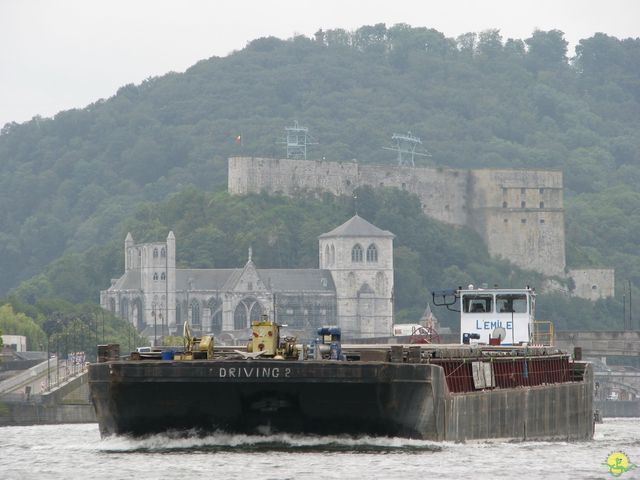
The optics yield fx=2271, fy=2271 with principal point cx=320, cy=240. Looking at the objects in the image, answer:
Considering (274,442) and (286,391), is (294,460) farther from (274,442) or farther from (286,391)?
(274,442)

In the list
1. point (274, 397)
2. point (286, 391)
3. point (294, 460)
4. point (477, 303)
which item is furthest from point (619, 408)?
point (294, 460)

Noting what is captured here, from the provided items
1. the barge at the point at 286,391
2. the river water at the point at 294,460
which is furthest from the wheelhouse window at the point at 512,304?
the barge at the point at 286,391

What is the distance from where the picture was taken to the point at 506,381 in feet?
234

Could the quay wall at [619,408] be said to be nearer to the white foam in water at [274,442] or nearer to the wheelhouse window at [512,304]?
the wheelhouse window at [512,304]

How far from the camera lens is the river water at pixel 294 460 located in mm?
57156

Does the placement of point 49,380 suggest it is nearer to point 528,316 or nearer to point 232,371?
point 528,316

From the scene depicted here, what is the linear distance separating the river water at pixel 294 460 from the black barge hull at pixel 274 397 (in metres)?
0.37

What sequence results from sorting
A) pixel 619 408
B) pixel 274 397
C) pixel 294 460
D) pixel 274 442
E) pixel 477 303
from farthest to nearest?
pixel 619 408
pixel 477 303
pixel 274 442
pixel 274 397
pixel 294 460

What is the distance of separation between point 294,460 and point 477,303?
22.4 metres

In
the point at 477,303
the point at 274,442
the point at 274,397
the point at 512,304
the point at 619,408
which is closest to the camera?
the point at 274,397

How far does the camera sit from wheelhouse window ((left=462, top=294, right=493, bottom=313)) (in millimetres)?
79688

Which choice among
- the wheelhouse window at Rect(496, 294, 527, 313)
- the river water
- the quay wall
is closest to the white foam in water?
the river water

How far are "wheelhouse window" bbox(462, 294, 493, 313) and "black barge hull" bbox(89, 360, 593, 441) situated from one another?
16016 mm

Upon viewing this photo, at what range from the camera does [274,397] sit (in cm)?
6116
